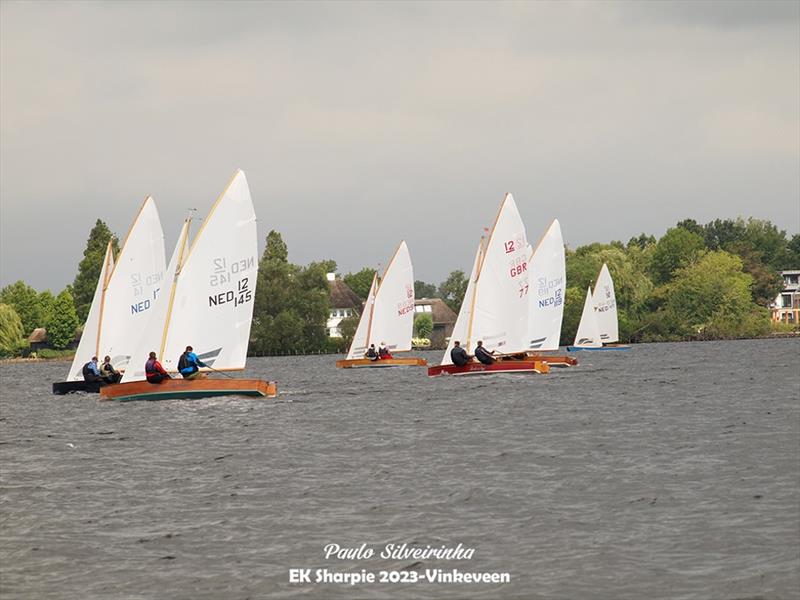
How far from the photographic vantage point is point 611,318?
12275 centimetres

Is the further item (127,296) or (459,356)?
(459,356)

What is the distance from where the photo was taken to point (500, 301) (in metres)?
62.1

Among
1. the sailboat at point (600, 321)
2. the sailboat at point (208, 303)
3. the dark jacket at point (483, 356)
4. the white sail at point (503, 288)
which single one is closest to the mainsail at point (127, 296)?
the sailboat at point (208, 303)

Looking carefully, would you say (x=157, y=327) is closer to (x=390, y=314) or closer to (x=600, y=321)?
(x=390, y=314)

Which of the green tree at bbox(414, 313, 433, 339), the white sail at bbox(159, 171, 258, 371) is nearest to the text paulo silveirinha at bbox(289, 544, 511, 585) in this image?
the white sail at bbox(159, 171, 258, 371)

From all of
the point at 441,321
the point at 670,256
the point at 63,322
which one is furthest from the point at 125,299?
the point at 670,256

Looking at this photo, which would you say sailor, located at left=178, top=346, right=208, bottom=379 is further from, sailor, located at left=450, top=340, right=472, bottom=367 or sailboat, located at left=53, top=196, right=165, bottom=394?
sailor, located at left=450, top=340, right=472, bottom=367

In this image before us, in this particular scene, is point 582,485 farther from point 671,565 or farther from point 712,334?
point 712,334

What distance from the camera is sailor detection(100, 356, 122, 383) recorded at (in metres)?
51.7

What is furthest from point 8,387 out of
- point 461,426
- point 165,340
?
point 461,426

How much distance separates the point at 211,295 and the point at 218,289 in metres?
0.36

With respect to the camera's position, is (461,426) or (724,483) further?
(461,426)

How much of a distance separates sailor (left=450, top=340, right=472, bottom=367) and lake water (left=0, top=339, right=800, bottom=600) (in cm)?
1505

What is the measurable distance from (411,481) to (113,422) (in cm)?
1877
